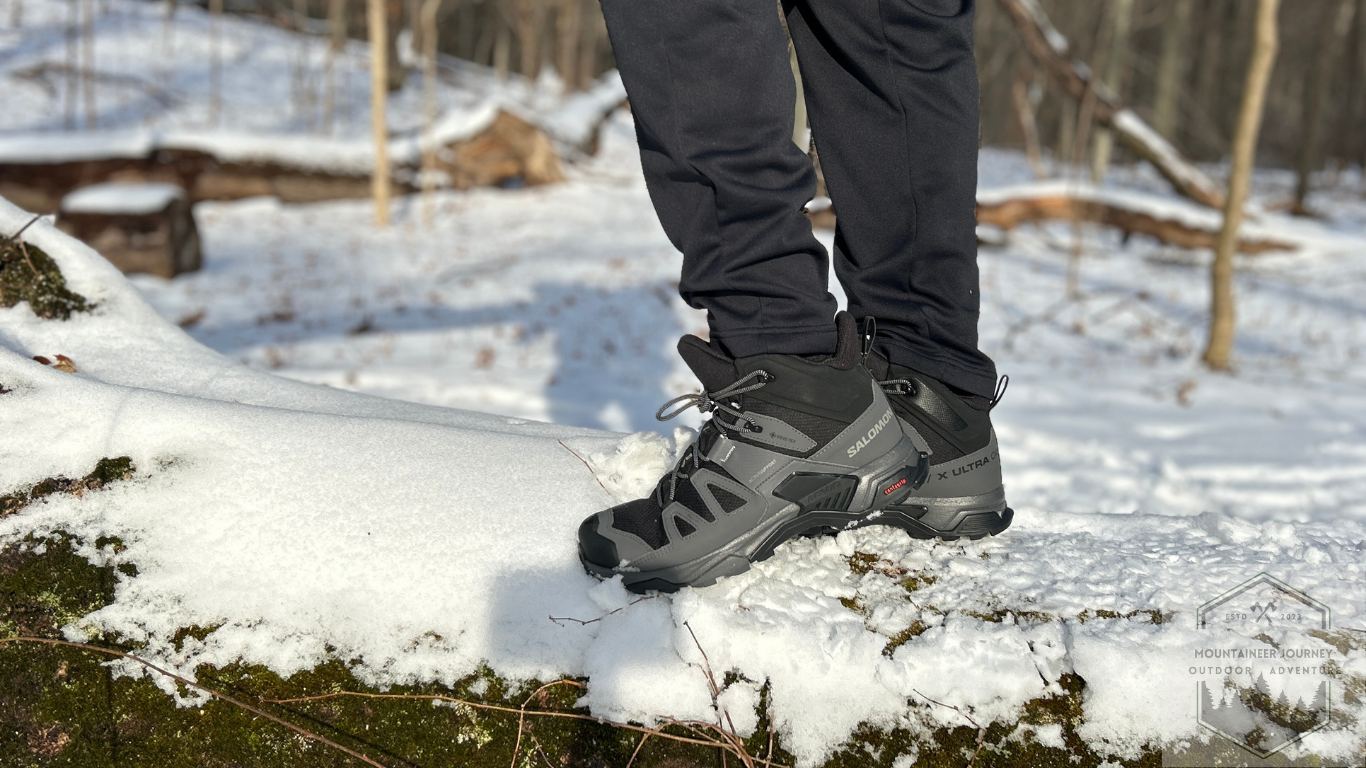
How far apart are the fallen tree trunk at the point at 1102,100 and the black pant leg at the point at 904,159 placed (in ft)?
16.6

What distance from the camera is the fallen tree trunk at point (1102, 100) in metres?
6.04

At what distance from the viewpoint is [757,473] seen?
3.77 feet

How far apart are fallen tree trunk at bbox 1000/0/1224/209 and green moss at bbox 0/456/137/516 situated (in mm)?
5907

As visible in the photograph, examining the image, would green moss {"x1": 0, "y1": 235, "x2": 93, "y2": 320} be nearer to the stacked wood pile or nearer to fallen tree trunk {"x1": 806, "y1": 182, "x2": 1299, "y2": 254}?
the stacked wood pile

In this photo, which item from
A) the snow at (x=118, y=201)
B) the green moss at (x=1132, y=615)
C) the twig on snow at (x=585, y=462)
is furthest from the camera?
the snow at (x=118, y=201)

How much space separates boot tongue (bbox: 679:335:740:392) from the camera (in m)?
1.18

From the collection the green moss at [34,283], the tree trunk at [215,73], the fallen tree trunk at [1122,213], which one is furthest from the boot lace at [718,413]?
the tree trunk at [215,73]

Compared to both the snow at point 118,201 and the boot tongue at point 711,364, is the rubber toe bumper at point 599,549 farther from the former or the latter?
the snow at point 118,201

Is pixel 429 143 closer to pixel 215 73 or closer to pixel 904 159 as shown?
pixel 215 73

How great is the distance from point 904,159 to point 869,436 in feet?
1.46

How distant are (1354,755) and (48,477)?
1.64m

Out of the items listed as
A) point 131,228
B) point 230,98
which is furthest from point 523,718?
point 230,98

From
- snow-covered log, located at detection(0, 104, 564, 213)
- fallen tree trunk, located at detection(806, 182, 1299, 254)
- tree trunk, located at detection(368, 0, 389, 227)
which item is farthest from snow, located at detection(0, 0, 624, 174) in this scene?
fallen tree trunk, located at detection(806, 182, 1299, 254)

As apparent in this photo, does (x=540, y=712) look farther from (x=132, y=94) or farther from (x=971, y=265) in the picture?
(x=132, y=94)
